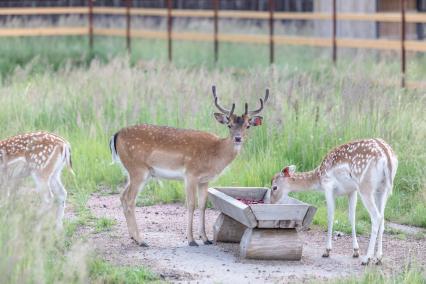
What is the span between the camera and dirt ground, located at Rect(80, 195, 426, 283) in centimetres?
972

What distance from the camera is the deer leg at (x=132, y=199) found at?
10.9 metres

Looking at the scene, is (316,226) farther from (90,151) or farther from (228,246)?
(90,151)

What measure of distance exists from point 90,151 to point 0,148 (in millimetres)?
2988

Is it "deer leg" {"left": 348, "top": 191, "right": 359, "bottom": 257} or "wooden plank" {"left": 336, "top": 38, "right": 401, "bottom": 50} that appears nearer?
"deer leg" {"left": 348, "top": 191, "right": 359, "bottom": 257}

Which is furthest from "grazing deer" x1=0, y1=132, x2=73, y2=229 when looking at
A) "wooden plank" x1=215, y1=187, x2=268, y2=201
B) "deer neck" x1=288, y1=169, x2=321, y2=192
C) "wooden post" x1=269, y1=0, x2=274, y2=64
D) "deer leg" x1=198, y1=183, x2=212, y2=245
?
"wooden post" x1=269, y1=0, x2=274, y2=64

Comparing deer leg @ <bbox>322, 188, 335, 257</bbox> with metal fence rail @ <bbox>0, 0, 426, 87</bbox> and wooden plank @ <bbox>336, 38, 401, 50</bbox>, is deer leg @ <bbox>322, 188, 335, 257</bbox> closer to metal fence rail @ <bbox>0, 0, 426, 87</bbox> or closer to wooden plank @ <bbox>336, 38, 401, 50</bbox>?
metal fence rail @ <bbox>0, 0, 426, 87</bbox>

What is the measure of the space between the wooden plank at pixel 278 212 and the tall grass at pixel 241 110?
1.69 m

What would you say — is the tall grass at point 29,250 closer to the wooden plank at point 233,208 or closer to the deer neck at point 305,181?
the wooden plank at point 233,208

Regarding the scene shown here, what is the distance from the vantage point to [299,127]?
13953 mm

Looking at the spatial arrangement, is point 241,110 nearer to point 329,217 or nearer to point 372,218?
point 329,217

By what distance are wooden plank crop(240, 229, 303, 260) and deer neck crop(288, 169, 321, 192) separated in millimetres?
836

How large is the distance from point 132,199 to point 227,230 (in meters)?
0.91

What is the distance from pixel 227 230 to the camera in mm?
→ 11055

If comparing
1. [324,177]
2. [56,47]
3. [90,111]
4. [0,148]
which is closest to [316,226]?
[324,177]
